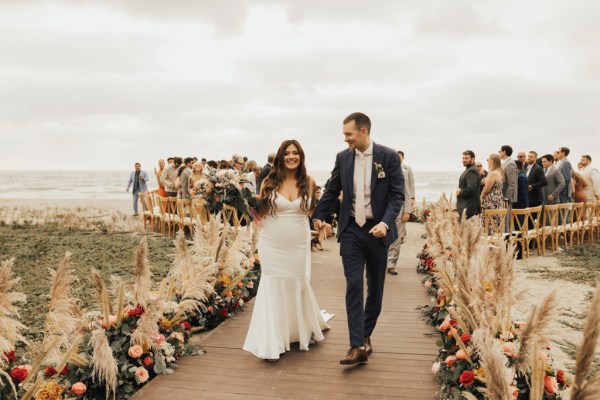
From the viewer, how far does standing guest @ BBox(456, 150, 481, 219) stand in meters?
9.30

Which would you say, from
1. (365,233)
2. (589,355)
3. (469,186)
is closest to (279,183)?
(365,233)

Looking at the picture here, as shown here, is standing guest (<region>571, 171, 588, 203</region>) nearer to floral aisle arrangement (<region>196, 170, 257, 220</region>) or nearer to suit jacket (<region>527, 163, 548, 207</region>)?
suit jacket (<region>527, 163, 548, 207</region>)

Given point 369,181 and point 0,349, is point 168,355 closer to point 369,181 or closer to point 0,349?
point 0,349

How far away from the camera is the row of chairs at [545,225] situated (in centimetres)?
969

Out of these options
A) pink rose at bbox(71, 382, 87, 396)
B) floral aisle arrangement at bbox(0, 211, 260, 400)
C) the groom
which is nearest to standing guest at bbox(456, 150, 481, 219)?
the groom

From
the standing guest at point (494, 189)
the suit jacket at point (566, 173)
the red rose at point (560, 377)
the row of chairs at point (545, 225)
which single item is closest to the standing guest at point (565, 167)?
the suit jacket at point (566, 173)

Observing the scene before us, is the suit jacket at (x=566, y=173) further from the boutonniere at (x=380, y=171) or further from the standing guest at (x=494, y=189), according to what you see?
the boutonniere at (x=380, y=171)

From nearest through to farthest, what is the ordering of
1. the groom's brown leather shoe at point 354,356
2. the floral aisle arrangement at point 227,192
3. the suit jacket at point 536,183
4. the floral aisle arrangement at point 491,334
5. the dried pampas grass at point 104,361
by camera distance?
1. the floral aisle arrangement at point 491,334
2. the dried pampas grass at point 104,361
3. the groom's brown leather shoe at point 354,356
4. the floral aisle arrangement at point 227,192
5. the suit jacket at point 536,183

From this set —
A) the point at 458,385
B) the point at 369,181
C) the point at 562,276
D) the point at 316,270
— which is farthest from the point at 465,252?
the point at 562,276

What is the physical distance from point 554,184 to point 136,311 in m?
12.1

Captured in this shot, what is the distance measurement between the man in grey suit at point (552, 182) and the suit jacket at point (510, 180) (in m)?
2.63

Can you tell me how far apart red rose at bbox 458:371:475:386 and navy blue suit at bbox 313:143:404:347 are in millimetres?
1264

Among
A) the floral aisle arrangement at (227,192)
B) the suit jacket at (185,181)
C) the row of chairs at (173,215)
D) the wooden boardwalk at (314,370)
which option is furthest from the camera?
the suit jacket at (185,181)

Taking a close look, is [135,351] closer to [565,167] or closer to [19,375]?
[19,375]
